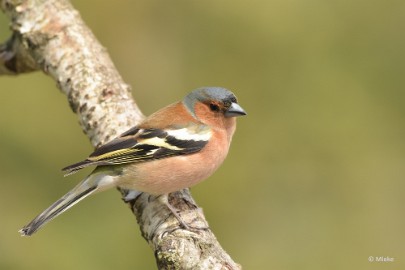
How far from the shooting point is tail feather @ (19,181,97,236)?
3875 mm

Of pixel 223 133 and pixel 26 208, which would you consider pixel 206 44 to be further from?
pixel 223 133

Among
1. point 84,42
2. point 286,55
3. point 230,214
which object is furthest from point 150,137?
point 286,55

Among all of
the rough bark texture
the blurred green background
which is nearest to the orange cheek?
the rough bark texture

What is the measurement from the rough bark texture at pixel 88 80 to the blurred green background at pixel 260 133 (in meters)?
1.84

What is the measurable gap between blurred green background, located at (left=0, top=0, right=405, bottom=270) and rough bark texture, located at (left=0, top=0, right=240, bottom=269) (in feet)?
6.05

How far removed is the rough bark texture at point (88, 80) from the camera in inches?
147

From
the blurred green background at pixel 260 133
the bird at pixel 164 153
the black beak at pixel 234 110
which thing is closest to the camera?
the bird at pixel 164 153

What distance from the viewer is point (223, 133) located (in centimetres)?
451

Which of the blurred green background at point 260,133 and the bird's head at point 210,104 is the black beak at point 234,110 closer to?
the bird's head at point 210,104

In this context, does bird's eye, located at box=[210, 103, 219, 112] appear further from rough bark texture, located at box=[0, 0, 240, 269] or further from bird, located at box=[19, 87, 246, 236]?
rough bark texture, located at box=[0, 0, 240, 269]

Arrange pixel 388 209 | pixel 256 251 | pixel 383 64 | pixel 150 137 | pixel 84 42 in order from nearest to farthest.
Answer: pixel 150 137
pixel 84 42
pixel 256 251
pixel 388 209
pixel 383 64

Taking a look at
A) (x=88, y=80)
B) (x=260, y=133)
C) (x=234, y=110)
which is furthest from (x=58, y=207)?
(x=260, y=133)

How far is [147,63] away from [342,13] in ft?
8.86

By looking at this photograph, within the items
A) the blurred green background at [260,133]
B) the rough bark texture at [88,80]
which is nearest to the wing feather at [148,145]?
the rough bark texture at [88,80]
